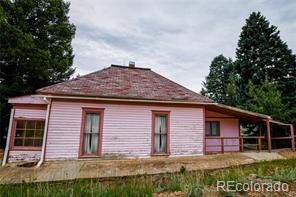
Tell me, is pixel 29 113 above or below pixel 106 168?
above

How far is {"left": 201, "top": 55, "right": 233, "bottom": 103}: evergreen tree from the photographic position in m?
32.0

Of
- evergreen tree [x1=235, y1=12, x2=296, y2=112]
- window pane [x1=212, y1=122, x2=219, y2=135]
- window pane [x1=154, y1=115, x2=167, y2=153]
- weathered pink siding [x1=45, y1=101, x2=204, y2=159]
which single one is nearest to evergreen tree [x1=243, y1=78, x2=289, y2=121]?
evergreen tree [x1=235, y1=12, x2=296, y2=112]

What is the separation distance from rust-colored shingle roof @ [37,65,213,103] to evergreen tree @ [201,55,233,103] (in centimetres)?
2039

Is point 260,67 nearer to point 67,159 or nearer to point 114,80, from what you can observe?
point 114,80

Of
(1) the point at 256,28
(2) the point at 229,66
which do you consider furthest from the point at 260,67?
(2) the point at 229,66

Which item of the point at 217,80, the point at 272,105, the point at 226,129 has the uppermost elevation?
the point at 217,80

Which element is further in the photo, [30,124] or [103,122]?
[30,124]

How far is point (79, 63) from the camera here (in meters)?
22.1

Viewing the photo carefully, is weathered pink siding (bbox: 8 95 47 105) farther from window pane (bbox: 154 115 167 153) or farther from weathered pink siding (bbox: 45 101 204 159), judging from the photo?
window pane (bbox: 154 115 167 153)

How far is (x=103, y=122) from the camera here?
33.4 ft

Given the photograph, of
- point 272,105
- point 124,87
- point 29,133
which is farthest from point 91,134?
point 272,105

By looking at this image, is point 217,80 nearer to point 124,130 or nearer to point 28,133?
point 124,130

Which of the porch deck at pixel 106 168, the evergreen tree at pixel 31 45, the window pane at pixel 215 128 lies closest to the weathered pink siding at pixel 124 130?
the porch deck at pixel 106 168

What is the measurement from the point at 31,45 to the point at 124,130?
11041 mm
